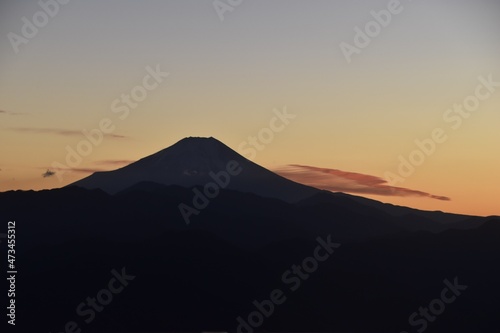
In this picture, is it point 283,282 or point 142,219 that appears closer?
point 283,282

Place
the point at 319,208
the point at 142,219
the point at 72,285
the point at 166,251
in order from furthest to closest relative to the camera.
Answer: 1. the point at 319,208
2. the point at 142,219
3. the point at 166,251
4. the point at 72,285

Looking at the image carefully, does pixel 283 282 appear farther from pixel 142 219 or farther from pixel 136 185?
pixel 136 185

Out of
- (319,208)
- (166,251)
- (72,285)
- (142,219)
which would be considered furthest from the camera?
(319,208)

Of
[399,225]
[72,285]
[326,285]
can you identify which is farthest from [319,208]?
[72,285]

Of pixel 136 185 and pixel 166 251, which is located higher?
pixel 136 185

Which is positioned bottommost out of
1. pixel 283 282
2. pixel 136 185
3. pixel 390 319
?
pixel 390 319

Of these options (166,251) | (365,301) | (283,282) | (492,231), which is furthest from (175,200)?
(492,231)
